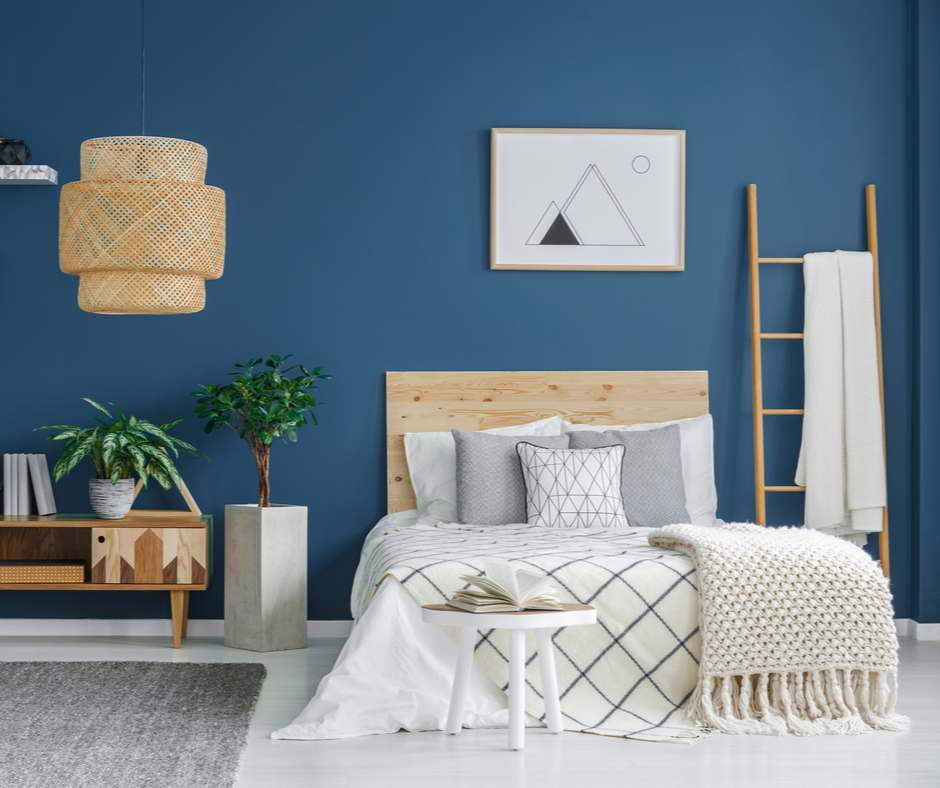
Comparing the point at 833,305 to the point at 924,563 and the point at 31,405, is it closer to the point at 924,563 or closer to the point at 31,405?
the point at 924,563

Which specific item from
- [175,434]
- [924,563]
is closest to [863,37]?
[924,563]

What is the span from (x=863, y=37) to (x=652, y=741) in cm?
340

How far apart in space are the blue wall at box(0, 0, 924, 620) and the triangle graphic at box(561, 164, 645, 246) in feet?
0.62

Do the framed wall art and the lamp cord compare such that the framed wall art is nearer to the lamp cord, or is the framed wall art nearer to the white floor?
the lamp cord

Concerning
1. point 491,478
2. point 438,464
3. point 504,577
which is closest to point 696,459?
point 491,478

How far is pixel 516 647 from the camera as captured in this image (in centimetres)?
236

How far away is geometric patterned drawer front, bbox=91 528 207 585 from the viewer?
3.64 m

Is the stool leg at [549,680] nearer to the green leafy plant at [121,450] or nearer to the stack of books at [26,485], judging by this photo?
the green leafy plant at [121,450]

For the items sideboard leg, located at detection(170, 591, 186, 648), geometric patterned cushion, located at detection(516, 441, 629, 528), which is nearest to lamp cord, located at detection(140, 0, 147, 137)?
sideboard leg, located at detection(170, 591, 186, 648)

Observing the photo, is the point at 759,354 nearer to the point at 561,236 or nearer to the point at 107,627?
the point at 561,236

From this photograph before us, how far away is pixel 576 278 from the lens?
13.7 feet

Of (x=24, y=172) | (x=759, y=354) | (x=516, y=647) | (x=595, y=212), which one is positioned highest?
(x=24, y=172)

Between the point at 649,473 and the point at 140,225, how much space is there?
2173mm

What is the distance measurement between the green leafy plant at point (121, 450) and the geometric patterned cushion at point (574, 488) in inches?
58.7
